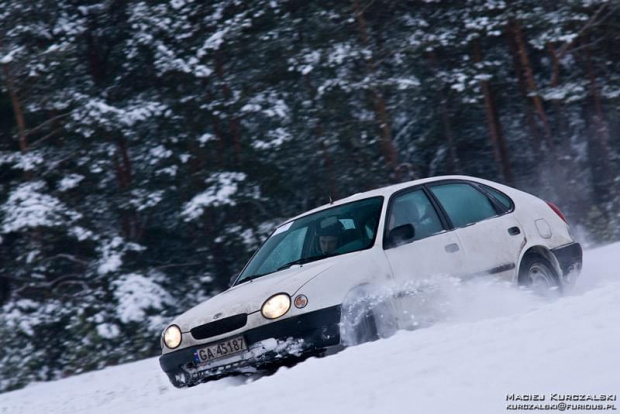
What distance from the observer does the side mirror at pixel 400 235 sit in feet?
20.5

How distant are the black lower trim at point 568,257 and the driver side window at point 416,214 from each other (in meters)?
1.45

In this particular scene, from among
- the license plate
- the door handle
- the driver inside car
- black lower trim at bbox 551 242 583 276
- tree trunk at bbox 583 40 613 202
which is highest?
the driver inside car

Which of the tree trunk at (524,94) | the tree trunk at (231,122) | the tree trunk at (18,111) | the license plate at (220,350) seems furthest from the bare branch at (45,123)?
the license plate at (220,350)

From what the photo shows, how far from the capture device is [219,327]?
19.2ft

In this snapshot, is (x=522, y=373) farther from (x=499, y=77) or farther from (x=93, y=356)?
(x=499, y=77)

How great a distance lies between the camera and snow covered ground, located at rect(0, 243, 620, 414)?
385 cm

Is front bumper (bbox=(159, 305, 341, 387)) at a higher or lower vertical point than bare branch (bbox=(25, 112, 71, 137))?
higher

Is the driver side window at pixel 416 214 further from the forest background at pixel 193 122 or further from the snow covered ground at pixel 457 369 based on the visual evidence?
the forest background at pixel 193 122

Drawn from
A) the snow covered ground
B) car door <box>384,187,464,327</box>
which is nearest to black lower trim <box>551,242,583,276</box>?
the snow covered ground

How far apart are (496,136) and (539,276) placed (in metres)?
12.0

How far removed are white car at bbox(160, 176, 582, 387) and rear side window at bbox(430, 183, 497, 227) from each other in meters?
0.01

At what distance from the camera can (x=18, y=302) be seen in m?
13.6

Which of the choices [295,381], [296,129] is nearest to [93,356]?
[296,129]

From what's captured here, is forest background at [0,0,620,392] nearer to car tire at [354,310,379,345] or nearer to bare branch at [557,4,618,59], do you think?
bare branch at [557,4,618,59]
